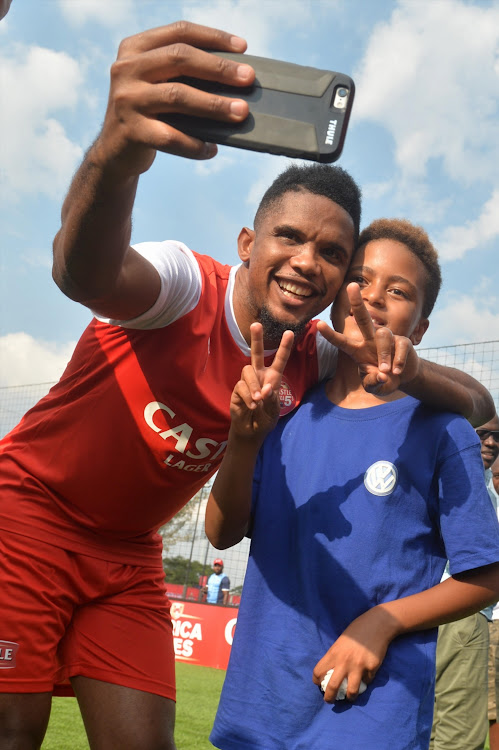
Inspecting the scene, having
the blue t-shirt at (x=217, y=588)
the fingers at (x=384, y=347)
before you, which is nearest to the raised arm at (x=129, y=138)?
the fingers at (x=384, y=347)

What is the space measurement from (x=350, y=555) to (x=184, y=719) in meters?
5.34

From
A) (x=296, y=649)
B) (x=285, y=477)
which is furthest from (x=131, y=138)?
(x=296, y=649)

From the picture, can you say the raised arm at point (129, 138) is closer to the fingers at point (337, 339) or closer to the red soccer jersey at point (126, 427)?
the fingers at point (337, 339)

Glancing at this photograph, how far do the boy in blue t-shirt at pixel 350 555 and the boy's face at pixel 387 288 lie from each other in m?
0.05

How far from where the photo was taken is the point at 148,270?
6.81 ft

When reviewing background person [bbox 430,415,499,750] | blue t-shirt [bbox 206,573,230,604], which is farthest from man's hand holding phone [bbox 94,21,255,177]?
blue t-shirt [bbox 206,573,230,604]

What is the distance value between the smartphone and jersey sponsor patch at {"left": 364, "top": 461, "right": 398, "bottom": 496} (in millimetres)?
882

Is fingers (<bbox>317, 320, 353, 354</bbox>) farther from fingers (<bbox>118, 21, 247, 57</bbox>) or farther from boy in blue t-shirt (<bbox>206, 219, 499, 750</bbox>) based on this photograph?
fingers (<bbox>118, 21, 247, 57</bbox>)

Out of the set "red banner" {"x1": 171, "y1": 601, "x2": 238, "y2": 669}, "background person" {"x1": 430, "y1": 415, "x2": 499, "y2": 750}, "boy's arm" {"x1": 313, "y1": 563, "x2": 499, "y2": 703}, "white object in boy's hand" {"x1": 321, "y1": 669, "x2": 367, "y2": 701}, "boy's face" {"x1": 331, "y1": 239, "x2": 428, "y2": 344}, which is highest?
"boy's face" {"x1": 331, "y1": 239, "x2": 428, "y2": 344}

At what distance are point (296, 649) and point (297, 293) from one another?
1154 mm

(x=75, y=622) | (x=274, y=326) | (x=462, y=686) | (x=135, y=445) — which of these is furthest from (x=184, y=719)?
(x=274, y=326)

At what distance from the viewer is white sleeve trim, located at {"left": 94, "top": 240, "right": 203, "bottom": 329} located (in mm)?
2238

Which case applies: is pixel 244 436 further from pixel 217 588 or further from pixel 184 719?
pixel 217 588

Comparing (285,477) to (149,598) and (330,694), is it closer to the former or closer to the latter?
(330,694)
